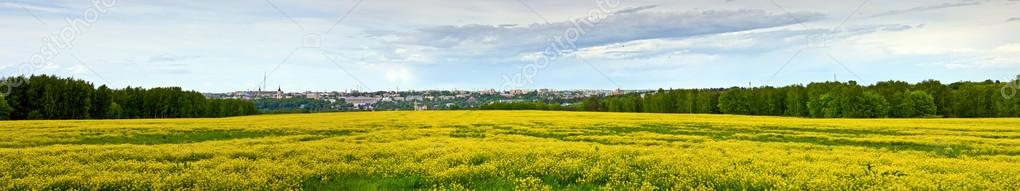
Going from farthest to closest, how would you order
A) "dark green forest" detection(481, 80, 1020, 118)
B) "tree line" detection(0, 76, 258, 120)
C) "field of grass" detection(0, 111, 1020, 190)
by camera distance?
"dark green forest" detection(481, 80, 1020, 118)
"tree line" detection(0, 76, 258, 120)
"field of grass" detection(0, 111, 1020, 190)

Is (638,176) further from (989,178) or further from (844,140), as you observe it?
(844,140)

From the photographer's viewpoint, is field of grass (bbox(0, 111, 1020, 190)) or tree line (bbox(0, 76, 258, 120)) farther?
tree line (bbox(0, 76, 258, 120))

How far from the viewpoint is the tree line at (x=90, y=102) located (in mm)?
86938

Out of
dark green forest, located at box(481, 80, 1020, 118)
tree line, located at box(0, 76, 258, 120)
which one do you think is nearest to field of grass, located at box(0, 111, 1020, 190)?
tree line, located at box(0, 76, 258, 120)

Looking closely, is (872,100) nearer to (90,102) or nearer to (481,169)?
(481,169)

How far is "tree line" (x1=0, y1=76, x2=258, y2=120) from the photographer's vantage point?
285 ft

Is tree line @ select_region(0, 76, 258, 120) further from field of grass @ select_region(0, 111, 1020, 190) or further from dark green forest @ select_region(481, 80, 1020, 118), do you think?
field of grass @ select_region(0, 111, 1020, 190)

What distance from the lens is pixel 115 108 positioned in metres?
97.6

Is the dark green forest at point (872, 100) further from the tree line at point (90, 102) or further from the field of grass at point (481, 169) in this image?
the field of grass at point (481, 169)

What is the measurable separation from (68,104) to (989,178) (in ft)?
362

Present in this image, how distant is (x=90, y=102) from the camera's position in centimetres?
9388

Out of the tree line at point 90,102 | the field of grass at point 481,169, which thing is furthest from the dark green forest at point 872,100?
the field of grass at point 481,169

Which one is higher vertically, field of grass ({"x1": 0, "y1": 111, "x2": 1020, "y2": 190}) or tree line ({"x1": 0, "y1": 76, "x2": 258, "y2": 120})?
tree line ({"x1": 0, "y1": 76, "x2": 258, "y2": 120})

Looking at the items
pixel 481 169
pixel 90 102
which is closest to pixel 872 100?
pixel 481 169
